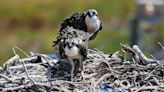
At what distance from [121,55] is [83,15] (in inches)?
12.5

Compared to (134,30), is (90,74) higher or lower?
lower

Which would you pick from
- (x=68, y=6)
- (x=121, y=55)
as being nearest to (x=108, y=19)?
(x=68, y=6)

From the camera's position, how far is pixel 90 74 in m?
4.45

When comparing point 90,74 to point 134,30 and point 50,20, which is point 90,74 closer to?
point 134,30

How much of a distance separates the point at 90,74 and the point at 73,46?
289mm

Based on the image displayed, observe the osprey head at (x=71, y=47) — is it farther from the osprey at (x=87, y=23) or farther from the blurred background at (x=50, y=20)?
the blurred background at (x=50, y=20)

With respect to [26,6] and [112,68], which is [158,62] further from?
[26,6]

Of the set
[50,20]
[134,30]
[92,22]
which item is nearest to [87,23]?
[92,22]

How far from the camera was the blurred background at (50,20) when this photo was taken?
12320mm

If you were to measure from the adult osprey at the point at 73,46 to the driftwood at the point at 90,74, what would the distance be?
0.33 ft

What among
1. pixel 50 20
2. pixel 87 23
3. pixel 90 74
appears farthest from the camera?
pixel 50 20

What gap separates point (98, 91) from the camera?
4258mm

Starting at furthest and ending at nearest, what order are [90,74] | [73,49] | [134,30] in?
1. [134,30]
2. [90,74]
3. [73,49]

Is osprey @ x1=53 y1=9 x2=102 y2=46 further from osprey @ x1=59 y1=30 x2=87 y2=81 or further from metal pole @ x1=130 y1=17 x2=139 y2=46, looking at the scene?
metal pole @ x1=130 y1=17 x2=139 y2=46
